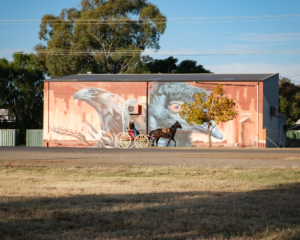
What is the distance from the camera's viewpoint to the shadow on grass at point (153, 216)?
5305mm

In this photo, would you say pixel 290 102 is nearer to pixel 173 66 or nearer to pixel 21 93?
pixel 173 66

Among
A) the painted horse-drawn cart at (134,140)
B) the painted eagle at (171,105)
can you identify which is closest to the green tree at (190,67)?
the painted eagle at (171,105)

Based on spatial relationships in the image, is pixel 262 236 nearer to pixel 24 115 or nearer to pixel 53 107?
pixel 53 107

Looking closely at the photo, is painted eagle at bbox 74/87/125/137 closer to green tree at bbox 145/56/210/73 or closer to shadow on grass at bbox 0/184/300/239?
green tree at bbox 145/56/210/73

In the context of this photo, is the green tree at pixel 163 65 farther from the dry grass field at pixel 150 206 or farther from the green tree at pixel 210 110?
the dry grass field at pixel 150 206

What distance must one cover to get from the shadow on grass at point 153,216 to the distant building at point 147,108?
2951 centimetres

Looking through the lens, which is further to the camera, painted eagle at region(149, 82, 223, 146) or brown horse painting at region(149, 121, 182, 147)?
painted eagle at region(149, 82, 223, 146)

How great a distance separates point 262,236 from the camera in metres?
5.23

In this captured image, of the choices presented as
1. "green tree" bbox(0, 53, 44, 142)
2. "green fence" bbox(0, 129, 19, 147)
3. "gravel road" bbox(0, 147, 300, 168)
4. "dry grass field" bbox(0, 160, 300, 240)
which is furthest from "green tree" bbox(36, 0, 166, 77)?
"dry grass field" bbox(0, 160, 300, 240)

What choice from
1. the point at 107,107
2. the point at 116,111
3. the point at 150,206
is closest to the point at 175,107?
the point at 116,111

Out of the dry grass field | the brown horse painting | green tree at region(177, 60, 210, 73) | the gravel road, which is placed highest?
green tree at region(177, 60, 210, 73)

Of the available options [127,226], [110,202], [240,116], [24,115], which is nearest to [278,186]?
[110,202]

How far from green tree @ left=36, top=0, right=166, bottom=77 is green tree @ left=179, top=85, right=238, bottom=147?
20.6 meters

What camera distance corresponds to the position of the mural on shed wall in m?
37.7
